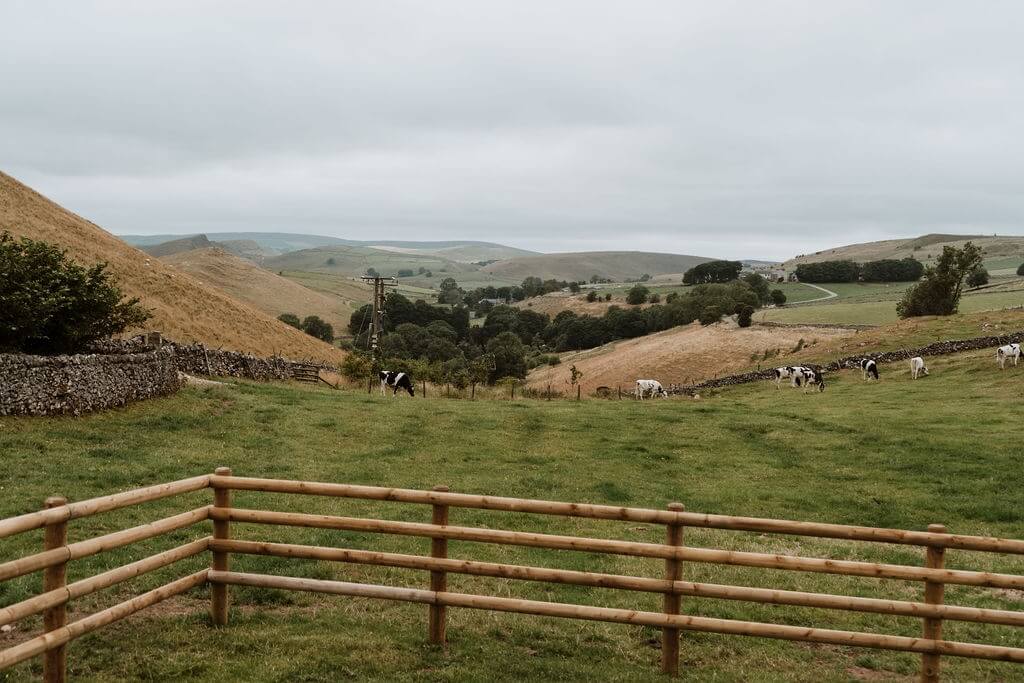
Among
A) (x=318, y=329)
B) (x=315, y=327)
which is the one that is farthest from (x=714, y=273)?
(x=315, y=327)

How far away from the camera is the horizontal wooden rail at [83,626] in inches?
242

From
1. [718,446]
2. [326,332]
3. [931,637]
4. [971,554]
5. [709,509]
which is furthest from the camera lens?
[326,332]

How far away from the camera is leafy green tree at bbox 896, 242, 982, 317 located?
60.7 meters

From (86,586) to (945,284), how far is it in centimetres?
6686

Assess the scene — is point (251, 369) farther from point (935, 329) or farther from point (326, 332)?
point (326, 332)

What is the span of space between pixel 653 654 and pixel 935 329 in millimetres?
47596

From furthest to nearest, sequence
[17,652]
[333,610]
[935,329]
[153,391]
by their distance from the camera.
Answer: [935,329] → [153,391] → [333,610] → [17,652]

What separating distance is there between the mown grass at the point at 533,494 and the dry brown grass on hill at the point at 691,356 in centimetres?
2549

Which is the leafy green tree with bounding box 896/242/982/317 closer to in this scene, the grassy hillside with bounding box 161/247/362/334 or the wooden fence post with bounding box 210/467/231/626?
the wooden fence post with bounding box 210/467/231/626

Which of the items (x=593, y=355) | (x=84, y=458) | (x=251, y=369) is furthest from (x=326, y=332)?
(x=84, y=458)

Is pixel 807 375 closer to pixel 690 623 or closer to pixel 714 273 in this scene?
pixel 690 623

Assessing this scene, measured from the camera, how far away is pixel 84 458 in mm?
16875

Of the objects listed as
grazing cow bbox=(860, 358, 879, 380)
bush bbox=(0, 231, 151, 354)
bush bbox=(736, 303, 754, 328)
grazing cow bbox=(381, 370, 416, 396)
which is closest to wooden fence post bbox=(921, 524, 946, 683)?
bush bbox=(0, 231, 151, 354)

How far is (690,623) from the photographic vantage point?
25.0 feet
